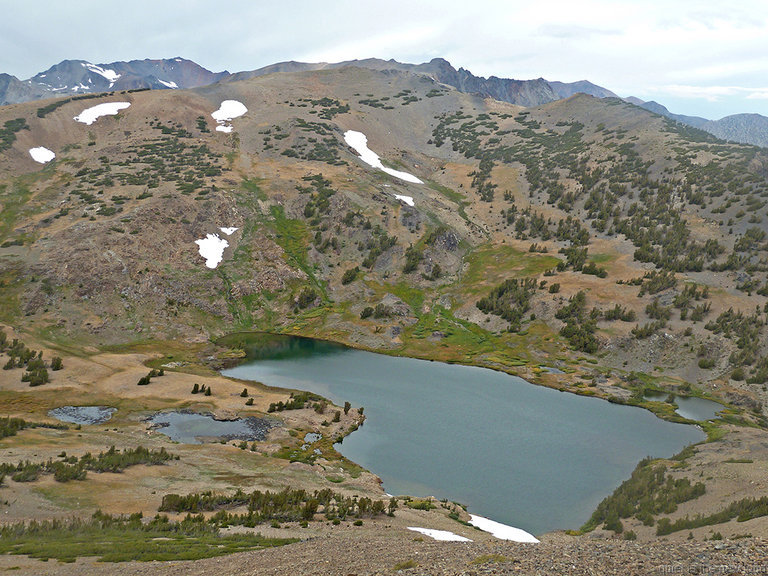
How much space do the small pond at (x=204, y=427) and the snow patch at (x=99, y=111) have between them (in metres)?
128

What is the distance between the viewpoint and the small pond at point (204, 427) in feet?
159

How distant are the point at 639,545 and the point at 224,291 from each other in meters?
85.4

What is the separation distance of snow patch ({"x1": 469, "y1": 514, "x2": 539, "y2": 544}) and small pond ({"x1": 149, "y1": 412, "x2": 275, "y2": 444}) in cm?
2510

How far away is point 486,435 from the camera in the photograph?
51375 mm

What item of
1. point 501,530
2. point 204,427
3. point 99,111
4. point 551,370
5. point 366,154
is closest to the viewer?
point 501,530

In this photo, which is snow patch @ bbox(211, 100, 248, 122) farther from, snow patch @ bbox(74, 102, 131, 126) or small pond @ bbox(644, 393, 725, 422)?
small pond @ bbox(644, 393, 725, 422)

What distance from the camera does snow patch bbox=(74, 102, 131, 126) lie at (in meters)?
141

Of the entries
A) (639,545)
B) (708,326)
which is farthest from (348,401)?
(708,326)

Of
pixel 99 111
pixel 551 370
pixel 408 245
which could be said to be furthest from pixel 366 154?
pixel 551 370

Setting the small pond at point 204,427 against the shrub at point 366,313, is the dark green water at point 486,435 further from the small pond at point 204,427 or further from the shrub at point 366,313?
the shrub at point 366,313

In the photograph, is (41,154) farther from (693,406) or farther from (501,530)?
(693,406)

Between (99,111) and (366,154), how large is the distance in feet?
288

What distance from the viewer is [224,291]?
303ft

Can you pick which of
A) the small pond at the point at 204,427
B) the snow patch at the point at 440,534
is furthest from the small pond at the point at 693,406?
the small pond at the point at 204,427
